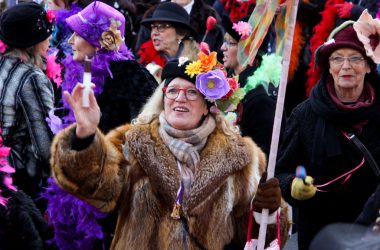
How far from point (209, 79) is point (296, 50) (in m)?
4.95

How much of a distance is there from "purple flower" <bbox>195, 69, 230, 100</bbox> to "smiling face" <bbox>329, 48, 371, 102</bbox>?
3.00 feet

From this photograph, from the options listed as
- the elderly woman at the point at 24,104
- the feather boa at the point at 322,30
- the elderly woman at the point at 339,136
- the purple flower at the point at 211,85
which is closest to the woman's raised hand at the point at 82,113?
the purple flower at the point at 211,85

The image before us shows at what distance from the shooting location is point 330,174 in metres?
6.61

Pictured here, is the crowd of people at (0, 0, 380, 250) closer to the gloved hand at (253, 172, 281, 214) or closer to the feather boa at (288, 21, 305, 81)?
the gloved hand at (253, 172, 281, 214)

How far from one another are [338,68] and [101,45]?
5.86 feet

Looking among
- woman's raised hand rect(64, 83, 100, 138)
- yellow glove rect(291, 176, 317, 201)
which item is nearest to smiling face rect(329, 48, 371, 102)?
yellow glove rect(291, 176, 317, 201)

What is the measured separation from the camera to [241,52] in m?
6.18

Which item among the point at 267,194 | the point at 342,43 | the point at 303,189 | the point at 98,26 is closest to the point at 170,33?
the point at 98,26

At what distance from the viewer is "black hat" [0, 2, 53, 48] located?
7457 millimetres

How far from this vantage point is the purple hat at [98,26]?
24.0 feet

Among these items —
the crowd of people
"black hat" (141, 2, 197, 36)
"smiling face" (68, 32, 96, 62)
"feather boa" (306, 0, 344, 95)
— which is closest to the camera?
the crowd of people

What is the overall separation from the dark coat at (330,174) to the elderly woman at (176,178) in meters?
0.64

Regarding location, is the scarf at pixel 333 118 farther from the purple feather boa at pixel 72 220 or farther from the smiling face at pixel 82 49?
the smiling face at pixel 82 49

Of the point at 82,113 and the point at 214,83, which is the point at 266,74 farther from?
the point at 82,113
